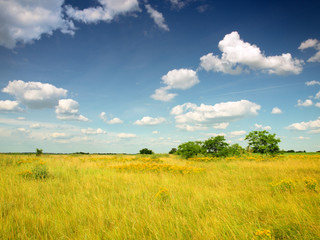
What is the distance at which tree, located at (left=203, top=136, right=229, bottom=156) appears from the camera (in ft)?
62.0

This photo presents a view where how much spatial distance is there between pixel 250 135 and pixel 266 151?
2297 mm

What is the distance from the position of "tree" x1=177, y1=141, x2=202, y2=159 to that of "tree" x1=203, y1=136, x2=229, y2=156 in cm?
111

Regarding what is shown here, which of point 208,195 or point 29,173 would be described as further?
point 29,173

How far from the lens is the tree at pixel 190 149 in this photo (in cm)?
2037

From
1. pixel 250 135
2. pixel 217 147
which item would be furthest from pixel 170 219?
pixel 250 135

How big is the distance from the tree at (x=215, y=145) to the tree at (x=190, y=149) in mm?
1109

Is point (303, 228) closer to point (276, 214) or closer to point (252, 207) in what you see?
point (276, 214)

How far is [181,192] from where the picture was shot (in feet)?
18.1

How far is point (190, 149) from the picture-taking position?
2080 cm

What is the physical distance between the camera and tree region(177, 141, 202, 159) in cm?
2037

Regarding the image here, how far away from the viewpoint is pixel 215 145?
63.4 feet

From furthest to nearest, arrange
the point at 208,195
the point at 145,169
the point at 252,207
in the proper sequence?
the point at 145,169 < the point at 208,195 < the point at 252,207

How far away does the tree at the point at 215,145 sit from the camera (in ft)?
62.0

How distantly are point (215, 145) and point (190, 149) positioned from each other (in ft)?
10.2
